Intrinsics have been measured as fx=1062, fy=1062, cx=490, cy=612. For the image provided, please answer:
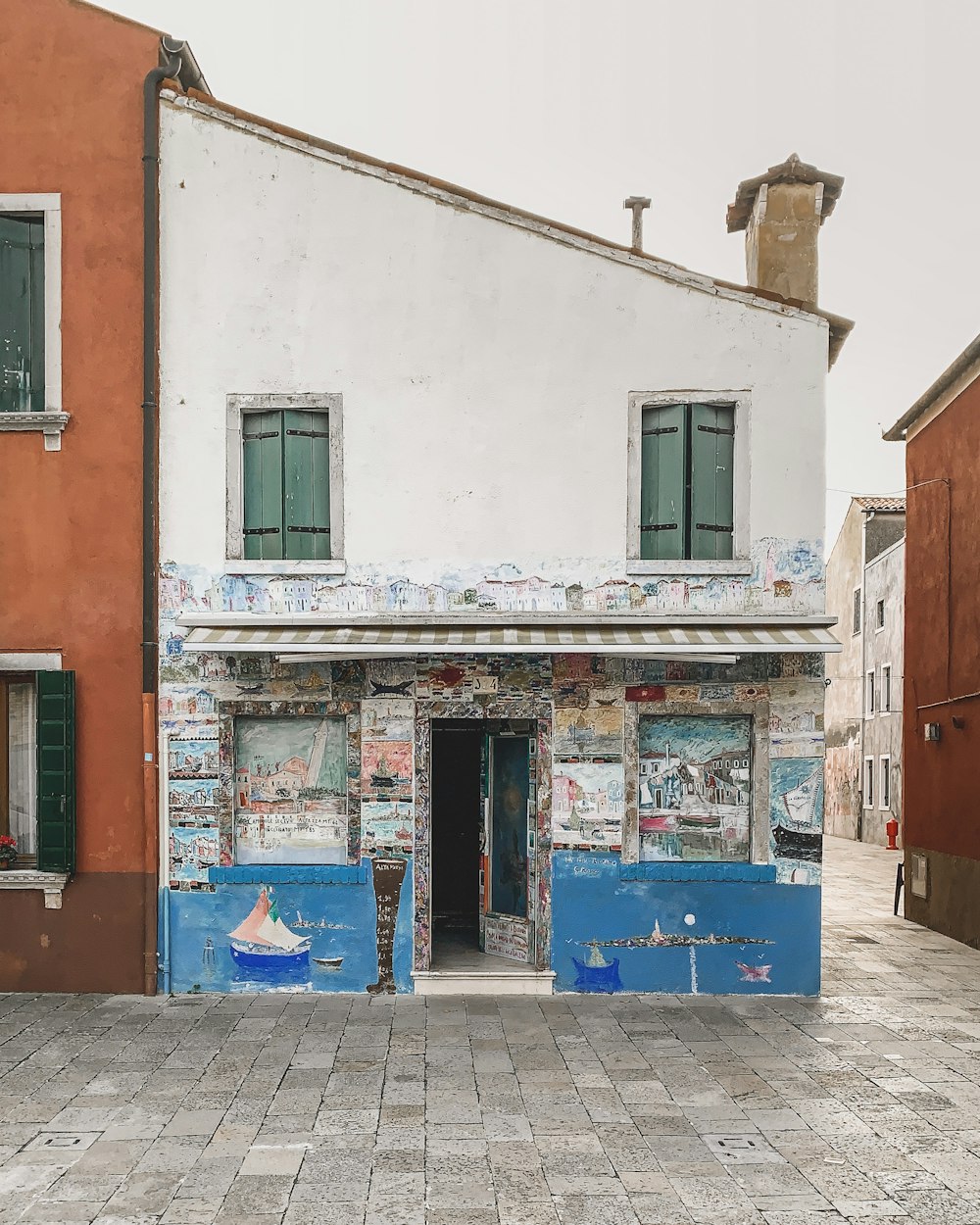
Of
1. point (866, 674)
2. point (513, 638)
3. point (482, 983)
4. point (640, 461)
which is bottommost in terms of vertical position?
point (482, 983)

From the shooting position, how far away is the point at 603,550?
9742 mm

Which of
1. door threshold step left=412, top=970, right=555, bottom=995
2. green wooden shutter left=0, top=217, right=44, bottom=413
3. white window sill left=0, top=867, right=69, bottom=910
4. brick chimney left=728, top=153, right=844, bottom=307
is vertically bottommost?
door threshold step left=412, top=970, right=555, bottom=995

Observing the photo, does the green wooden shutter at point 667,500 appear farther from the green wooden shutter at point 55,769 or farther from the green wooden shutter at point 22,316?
the green wooden shutter at point 22,316

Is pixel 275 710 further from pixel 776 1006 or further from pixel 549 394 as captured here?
pixel 776 1006

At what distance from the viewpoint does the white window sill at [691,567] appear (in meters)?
9.67

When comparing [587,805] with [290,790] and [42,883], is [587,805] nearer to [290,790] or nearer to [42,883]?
[290,790]

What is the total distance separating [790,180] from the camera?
10477mm

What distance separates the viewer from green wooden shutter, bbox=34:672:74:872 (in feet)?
31.3

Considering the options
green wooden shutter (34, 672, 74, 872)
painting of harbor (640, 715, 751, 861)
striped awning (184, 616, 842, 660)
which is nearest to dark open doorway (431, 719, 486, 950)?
painting of harbor (640, 715, 751, 861)

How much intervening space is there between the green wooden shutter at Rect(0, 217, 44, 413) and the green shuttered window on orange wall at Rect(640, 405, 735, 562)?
5726 millimetres

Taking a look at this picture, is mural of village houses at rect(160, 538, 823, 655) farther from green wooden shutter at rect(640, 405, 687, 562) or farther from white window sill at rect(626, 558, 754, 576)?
green wooden shutter at rect(640, 405, 687, 562)

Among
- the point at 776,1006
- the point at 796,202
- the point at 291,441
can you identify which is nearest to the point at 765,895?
the point at 776,1006

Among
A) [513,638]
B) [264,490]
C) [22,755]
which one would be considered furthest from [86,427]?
[513,638]

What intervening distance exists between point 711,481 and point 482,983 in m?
5.05
